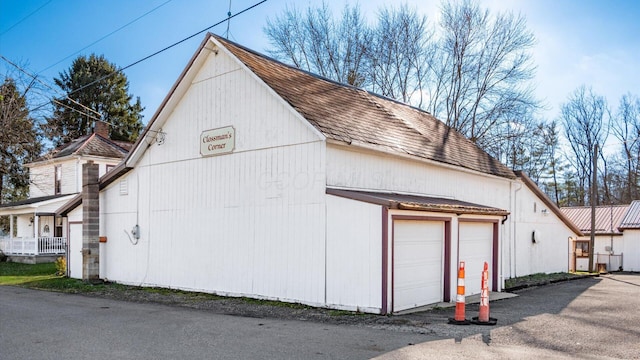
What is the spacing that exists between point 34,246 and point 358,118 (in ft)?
71.0

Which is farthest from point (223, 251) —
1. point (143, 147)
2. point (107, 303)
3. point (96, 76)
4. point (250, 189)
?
point (96, 76)

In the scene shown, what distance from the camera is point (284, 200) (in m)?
13.2

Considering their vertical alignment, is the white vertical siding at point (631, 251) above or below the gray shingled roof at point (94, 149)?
below

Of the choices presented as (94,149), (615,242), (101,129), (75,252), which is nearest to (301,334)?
(75,252)

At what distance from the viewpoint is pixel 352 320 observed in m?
10.6

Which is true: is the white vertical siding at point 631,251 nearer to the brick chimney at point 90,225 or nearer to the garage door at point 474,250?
the garage door at point 474,250

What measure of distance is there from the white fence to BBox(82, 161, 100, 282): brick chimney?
12.6 metres

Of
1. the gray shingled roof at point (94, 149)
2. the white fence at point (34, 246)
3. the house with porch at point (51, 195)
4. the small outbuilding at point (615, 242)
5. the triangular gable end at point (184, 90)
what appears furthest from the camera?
the gray shingled roof at point (94, 149)

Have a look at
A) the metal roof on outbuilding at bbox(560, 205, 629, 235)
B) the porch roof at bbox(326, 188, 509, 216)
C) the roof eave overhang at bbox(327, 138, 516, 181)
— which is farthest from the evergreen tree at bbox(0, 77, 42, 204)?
the metal roof on outbuilding at bbox(560, 205, 629, 235)

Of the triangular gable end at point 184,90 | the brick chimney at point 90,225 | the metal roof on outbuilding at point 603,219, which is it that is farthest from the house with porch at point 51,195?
the metal roof on outbuilding at point 603,219

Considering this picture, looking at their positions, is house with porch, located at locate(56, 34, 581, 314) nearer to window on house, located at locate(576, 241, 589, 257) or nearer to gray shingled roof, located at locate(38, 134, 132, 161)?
gray shingled roof, located at locate(38, 134, 132, 161)

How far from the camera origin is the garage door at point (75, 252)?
64.3 feet

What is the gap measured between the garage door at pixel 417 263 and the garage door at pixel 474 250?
1.30 meters

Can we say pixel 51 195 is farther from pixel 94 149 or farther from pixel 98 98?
pixel 98 98
